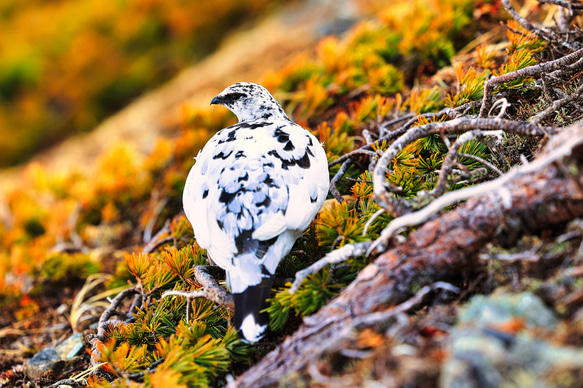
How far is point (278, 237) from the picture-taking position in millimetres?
1408

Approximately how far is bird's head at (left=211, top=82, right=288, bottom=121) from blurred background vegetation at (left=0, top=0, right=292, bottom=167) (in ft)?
10.3

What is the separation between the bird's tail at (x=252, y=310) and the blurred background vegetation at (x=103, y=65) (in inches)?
171

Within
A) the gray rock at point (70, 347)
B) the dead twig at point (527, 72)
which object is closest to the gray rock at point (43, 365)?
the gray rock at point (70, 347)

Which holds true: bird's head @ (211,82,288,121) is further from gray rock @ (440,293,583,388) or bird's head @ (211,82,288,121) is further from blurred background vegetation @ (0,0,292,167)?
blurred background vegetation @ (0,0,292,167)

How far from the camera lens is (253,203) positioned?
1.41 m

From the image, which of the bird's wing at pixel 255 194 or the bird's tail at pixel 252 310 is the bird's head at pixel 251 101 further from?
the bird's tail at pixel 252 310

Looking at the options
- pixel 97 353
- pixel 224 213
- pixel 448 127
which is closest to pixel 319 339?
pixel 224 213

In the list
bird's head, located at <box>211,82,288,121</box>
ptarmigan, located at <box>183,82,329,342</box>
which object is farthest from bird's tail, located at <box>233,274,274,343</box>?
bird's head, located at <box>211,82,288,121</box>

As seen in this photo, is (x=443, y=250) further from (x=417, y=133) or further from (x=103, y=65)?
(x=103, y=65)

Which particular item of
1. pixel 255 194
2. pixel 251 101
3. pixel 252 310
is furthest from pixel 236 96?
pixel 252 310

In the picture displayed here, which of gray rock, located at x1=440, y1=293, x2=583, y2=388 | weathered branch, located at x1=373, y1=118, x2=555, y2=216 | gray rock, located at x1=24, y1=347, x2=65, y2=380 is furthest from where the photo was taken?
gray rock, located at x1=24, y1=347, x2=65, y2=380

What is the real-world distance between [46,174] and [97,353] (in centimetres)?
275

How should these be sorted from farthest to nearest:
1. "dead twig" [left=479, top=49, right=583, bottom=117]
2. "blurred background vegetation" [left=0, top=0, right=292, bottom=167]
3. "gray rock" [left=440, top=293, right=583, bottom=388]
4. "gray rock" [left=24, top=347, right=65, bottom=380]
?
"blurred background vegetation" [left=0, top=0, right=292, bottom=167], "gray rock" [left=24, top=347, right=65, bottom=380], "dead twig" [left=479, top=49, right=583, bottom=117], "gray rock" [left=440, top=293, right=583, bottom=388]

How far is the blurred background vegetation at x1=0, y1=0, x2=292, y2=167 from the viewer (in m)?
5.16
